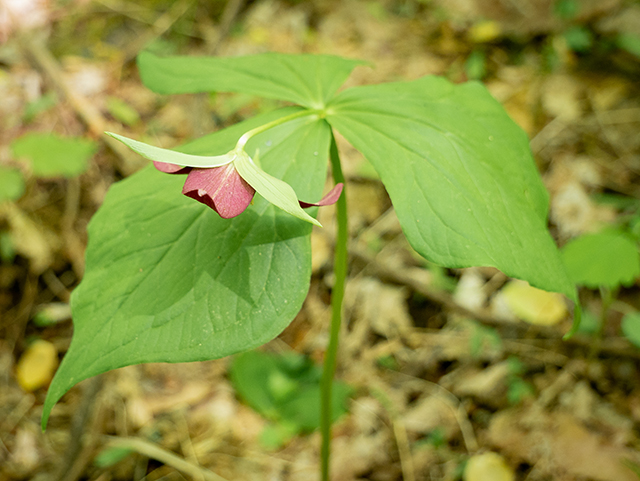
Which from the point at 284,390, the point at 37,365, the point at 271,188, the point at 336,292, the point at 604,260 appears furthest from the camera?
the point at 37,365

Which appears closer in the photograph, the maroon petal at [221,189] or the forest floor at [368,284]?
the maroon petal at [221,189]

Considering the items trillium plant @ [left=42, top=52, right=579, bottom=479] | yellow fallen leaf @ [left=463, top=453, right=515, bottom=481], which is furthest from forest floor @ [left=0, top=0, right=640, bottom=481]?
trillium plant @ [left=42, top=52, right=579, bottom=479]

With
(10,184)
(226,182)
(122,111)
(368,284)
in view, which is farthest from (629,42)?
(10,184)

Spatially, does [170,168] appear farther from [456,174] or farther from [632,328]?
[632,328]

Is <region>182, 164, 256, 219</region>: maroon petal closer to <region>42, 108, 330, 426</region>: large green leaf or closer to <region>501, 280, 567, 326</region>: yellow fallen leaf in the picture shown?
<region>42, 108, 330, 426</region>: large green leaf

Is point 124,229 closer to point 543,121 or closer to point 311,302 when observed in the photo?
point 311,302

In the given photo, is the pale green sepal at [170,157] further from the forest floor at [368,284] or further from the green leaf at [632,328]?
the green leaf at [632,328]

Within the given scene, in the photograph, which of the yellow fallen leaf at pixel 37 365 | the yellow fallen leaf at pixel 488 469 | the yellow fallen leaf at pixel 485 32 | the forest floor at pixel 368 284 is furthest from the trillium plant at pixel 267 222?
the yellow fallen leaf at pixel 485 32
